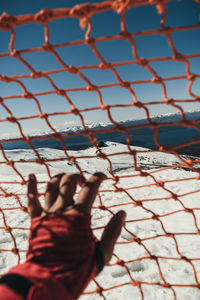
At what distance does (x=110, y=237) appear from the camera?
68 centimetres

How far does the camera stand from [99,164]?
7.29 metres

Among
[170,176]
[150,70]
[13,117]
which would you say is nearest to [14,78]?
[13,117]

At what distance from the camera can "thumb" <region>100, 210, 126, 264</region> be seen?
2.18 feet

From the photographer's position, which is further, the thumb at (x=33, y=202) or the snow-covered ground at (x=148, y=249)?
the snow-covered ground at (x=148, y=249)

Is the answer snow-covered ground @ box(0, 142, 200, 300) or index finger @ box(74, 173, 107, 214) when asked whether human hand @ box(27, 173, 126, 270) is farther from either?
snow-covered ground @ box(0, 142, 200, 300)

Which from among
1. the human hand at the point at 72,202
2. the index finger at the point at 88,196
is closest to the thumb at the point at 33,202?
the human hand at the point at 72,202

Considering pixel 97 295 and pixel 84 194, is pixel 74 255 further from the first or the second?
pixel 97 295

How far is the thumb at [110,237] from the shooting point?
66cm

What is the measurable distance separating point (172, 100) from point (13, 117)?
74cm

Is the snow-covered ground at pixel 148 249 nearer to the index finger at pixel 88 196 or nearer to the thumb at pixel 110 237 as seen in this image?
the index finger at pixel 88 196

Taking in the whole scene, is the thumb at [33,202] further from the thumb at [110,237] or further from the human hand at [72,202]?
the thumb at [110,237]

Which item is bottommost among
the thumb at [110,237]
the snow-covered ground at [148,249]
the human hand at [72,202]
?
the snow-covered ground at [148,249]

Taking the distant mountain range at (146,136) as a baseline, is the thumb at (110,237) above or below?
below

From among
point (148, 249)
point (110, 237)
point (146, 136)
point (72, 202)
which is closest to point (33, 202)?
point (72, 202)
